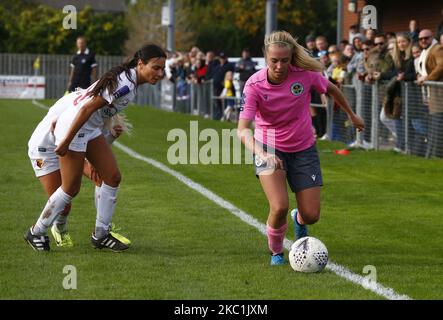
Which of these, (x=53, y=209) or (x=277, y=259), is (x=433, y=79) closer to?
(x=277, y=259)

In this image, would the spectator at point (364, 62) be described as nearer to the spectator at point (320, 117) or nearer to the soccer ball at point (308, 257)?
the spectator at point (320, 117)

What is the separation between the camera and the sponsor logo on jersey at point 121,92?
9.00m

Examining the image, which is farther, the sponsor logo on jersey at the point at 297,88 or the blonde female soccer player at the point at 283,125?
the sponsor logo on jersey at the point at 297,88

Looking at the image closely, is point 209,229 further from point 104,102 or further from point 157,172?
point 157,172

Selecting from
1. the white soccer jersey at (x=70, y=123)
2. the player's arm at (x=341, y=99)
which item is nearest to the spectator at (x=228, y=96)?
the white soccer jersey at (x=70, y=123)

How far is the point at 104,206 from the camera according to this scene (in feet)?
31.4

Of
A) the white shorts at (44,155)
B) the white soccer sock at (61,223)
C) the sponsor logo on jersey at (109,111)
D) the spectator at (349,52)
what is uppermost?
the spectator at (349,52)

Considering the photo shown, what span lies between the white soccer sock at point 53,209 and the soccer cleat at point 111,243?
416mm

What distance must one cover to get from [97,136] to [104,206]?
61 centimetres

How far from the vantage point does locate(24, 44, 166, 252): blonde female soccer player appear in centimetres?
898

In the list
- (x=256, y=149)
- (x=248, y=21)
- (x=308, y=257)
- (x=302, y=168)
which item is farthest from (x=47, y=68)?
(x=308, y=257)

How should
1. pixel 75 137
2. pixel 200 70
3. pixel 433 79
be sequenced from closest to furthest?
pixel 75 137, pixel 433 79, pixel 200 70

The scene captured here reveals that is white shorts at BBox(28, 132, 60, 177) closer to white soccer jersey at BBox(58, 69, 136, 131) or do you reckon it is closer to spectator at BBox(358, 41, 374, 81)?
white soccer jersey at BBox(58, 69, 136, 131)

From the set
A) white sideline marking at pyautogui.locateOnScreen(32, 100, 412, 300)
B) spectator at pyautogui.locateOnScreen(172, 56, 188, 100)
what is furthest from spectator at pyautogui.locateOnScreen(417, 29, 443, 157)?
spectator at pyautogui.locateOnScreen(172, 56, 188, 100)
